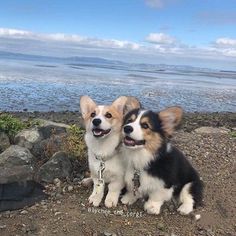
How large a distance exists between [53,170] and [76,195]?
2.14 ft

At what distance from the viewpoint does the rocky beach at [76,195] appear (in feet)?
17.2

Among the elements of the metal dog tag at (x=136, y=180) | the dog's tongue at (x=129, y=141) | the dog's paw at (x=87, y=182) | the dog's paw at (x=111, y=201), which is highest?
the dog's tongue at (x=129, y=141)

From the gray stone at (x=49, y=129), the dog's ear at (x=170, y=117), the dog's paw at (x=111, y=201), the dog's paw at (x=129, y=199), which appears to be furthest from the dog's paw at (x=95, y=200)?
the gray stone at (x=49, y=129)

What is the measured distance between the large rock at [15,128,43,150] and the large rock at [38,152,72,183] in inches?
36.7

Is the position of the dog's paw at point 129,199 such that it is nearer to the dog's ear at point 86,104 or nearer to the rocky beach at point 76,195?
the rocky beach at point 76,195

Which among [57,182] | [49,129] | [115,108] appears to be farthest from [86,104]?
[49,129]

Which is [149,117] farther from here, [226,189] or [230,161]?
[230,161]

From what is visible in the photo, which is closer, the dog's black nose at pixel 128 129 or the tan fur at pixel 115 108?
the dog's black nose at pixel 128 129

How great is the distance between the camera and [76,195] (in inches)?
238

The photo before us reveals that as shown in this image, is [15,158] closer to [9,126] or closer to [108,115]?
[9,126]

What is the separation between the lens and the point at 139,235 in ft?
16.8

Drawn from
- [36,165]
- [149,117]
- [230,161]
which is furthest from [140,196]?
[230,161]

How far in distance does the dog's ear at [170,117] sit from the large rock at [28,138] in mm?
2865

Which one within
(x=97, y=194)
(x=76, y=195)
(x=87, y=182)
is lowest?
(x=76, y=195)
